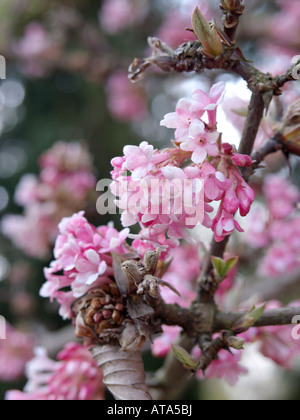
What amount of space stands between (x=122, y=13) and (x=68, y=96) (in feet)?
1.66

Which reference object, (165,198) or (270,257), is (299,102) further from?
(270,257)

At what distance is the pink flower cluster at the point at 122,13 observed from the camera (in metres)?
2.02

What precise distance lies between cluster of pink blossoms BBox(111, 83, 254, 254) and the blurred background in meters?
0.85

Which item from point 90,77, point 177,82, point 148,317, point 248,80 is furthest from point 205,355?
point 90,77

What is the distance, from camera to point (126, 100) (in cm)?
196

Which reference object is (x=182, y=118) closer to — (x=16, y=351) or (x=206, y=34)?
(x=206, y=34)

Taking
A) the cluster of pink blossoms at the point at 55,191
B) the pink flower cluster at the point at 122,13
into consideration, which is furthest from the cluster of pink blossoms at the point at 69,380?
the pink flower cluster at the point at 122,13

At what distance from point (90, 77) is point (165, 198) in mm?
1577

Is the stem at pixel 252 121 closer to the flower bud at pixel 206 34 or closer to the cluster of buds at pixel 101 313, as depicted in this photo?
the flower bud at pixel 206 34

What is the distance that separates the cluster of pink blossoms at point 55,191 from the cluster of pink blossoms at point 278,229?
1.75 ft

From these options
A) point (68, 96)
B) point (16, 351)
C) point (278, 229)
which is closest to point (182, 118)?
point (278, 229)

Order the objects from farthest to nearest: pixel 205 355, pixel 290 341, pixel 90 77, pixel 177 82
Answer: pixel 90 77
pixel 177 82
pixel 290 341
pixel 205 355

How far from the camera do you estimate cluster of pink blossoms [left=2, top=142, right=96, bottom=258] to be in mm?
1243

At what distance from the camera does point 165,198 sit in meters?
0.43
